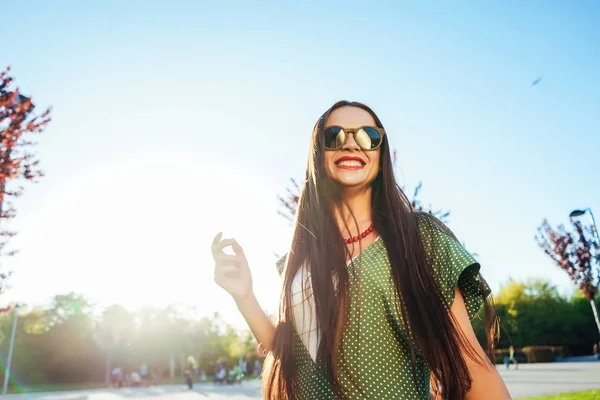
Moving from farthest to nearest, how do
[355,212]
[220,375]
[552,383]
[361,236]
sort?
[220,375] → [552,383] → [355,212] → [361,236]

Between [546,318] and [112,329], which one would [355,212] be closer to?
[112,329]

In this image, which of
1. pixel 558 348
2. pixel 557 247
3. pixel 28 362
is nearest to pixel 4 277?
pixel 557 247

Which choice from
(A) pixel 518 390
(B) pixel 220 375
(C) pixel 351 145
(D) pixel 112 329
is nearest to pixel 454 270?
(C) pixel 351 145

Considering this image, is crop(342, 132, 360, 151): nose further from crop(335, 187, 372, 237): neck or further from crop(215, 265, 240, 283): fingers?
crop(215, 265, 240, 283): fingers

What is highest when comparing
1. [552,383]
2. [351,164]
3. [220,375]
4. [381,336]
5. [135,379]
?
[351,164]

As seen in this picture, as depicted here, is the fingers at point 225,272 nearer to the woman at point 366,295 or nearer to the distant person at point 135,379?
the woman at point 366,295

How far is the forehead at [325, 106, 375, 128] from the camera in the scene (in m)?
1.68

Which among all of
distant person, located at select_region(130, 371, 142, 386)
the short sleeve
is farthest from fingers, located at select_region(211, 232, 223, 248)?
distant person, located at select_region(130, 371, 142, 386)

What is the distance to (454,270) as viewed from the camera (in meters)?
1.22

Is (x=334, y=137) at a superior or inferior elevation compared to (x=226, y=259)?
superior

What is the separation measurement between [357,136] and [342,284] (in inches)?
23.8

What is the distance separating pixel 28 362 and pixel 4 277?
40.4 meters

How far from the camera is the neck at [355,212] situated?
156 cm

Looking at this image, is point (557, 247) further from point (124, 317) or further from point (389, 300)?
point (124, 317)
